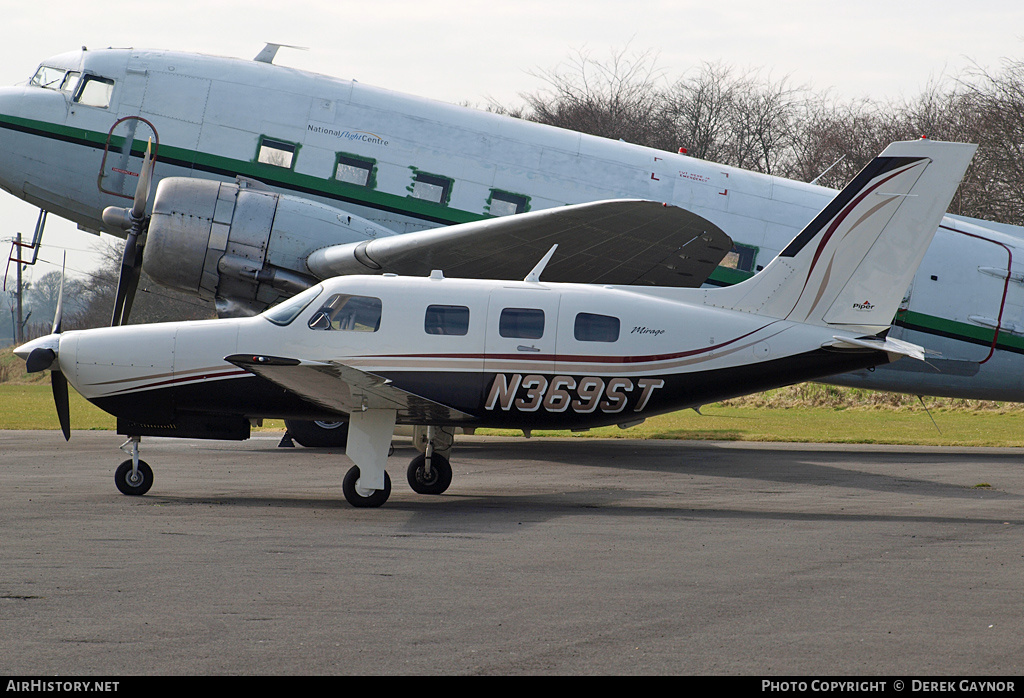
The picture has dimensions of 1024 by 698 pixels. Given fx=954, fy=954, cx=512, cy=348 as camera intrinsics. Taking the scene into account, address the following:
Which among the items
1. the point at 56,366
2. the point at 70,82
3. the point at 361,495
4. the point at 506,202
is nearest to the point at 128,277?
the point at 70,82

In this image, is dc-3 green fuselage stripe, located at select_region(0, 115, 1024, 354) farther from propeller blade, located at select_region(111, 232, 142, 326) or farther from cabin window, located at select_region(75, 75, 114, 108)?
propeller blade, located at select_region(111, 232, 142, 326)

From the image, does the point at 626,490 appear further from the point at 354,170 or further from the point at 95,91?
the point at 95,91

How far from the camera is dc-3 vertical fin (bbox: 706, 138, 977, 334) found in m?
12.1

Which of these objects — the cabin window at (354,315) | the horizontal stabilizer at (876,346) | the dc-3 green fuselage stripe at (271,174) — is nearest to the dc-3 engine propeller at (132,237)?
the dc-3 green fuselage stripe at (271,174)

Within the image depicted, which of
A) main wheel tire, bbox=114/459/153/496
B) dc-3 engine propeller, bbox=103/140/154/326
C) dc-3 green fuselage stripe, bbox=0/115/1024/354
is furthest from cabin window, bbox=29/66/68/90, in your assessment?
main wheel tire, bbox=114/459/153/496

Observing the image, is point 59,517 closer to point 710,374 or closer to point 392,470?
point 392,470

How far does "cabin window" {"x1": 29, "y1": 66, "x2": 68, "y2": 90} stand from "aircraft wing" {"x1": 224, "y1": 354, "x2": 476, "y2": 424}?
9215 mm

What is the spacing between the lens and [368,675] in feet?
16.5

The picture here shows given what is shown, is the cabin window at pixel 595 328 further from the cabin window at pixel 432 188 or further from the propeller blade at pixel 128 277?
the propeller blade at pixel 128 277

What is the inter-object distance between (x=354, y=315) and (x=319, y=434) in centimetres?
781

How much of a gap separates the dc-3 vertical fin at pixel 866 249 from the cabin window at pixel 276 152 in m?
8.19

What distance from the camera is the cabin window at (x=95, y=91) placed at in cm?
1673

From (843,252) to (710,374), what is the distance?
2.45m

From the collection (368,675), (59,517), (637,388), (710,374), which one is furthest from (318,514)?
(368,675)
